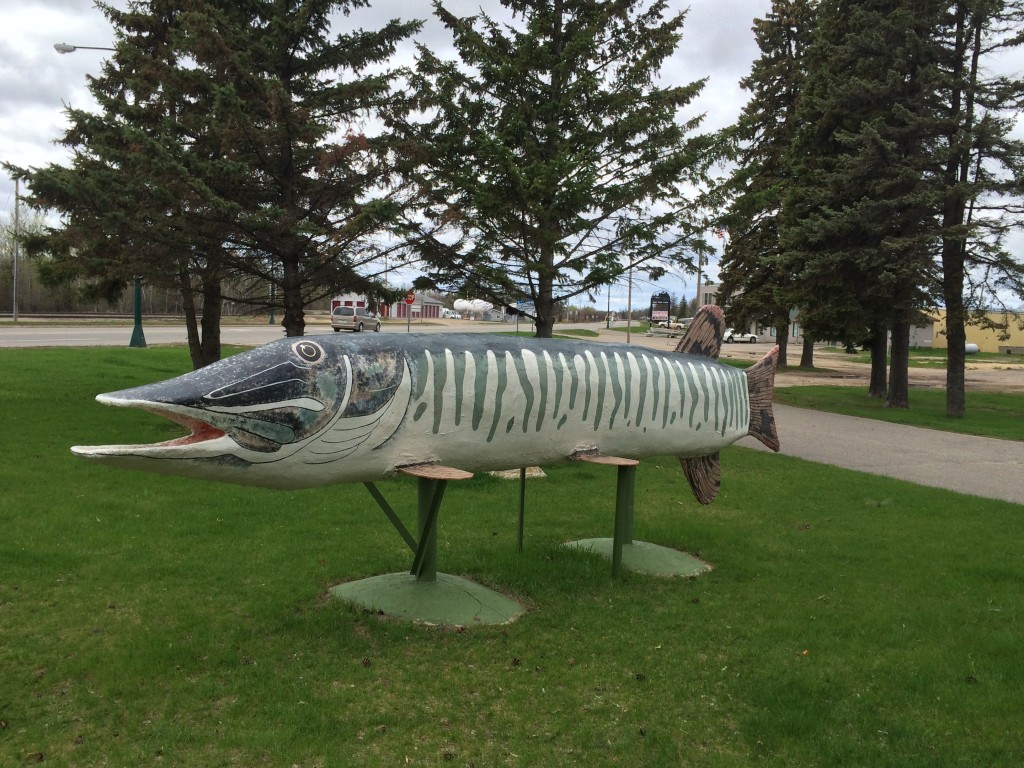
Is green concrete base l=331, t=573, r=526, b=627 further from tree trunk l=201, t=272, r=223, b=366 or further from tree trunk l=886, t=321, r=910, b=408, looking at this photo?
tree trunk l=886, t=321, r=910, b=408

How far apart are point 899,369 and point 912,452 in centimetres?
640

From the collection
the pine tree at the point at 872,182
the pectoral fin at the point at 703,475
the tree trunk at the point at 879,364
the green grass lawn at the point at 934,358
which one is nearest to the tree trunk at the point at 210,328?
the pectoral fin at the point at 703,475

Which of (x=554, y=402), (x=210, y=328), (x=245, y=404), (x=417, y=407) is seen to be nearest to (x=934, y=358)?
(x=210, y=328)

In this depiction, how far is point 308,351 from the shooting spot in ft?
13.4

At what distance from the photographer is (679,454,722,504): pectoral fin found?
253 inches

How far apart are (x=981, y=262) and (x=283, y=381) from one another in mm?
17047

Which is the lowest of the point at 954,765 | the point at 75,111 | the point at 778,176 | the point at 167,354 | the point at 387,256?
the point at 954,765

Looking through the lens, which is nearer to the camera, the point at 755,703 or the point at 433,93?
the point at 755,703

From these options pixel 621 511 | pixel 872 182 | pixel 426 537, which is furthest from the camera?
pixel 872 182

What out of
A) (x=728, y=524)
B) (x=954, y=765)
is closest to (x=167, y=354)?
(x=728, y=524)

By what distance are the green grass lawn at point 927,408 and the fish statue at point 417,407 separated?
41.5 feet

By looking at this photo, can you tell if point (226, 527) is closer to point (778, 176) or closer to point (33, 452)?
point (33, 452)

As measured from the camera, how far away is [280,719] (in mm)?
3791

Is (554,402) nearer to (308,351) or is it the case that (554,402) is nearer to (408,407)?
(408,407)
